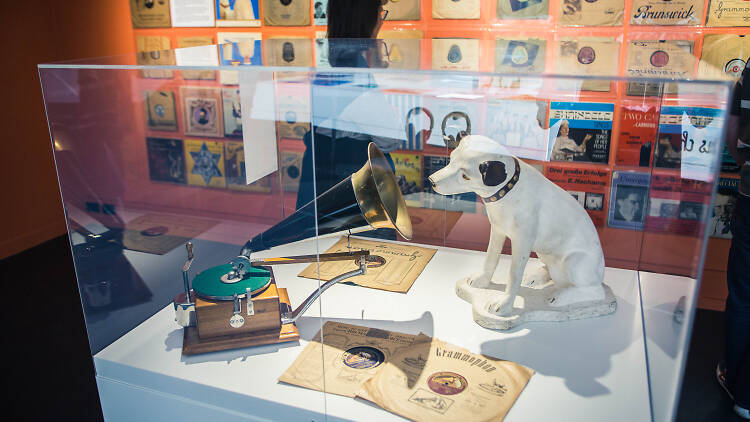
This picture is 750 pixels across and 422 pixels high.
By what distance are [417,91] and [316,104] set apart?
23 centimetres

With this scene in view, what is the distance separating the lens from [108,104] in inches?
59.6

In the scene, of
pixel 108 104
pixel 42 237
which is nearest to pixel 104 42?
pixel 42 237

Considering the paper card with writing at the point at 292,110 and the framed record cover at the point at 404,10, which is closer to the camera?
the paper card with writing at the point at 292,110

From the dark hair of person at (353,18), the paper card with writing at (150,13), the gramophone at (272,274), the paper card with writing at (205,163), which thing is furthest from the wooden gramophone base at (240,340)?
the paper card with writing at (150,13)

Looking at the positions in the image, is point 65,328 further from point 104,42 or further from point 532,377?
point 532,377

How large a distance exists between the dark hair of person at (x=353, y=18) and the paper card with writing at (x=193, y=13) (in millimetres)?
1688

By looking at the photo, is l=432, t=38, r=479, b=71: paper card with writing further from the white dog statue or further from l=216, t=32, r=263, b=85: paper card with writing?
l=216, t=32, r=263, b=85: paper card with writing

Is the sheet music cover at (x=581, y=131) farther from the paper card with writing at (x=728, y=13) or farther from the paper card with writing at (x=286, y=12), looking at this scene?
the paper card with writing at (x=286, y=12)

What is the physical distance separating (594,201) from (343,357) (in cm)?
75

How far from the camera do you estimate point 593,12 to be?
101 inches

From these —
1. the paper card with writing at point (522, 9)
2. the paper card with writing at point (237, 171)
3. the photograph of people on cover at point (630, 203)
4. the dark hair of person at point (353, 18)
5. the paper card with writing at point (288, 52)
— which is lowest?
the photograph of people on cover at point (630, 203)

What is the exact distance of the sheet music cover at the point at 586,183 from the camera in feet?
4.37

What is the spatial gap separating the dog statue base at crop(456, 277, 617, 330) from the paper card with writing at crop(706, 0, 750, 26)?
1706mm

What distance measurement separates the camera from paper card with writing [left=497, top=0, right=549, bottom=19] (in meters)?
2.64
